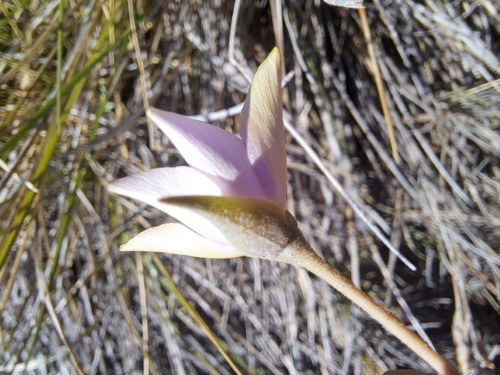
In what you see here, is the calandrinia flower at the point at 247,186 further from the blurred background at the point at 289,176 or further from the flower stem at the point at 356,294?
the blurred background at the point at 289,176

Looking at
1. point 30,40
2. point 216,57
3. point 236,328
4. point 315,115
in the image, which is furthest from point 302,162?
point 30,40

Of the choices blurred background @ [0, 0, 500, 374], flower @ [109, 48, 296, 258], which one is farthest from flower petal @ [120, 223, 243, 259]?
blurred background @ [0, 0, 500, 374]

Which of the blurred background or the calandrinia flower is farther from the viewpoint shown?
the blurred background

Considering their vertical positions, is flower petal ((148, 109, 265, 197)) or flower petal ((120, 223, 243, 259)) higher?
flower petal ((148, 109, 265, 197))

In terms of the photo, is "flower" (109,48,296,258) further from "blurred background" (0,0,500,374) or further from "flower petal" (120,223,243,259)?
"blurred background" (0,0,500,374)

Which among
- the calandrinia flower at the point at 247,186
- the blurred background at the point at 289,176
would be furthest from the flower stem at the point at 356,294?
the blurred background at the point at 289,176

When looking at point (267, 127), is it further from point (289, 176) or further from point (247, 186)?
point (289, 176)

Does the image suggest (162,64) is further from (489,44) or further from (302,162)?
(489,44)
